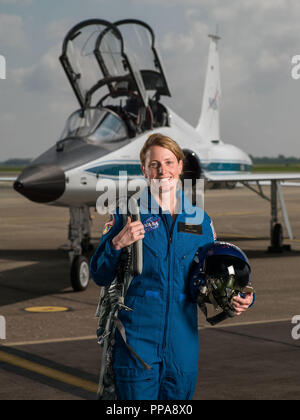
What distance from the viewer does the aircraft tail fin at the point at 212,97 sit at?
24447 mm

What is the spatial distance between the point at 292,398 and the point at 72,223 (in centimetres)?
737

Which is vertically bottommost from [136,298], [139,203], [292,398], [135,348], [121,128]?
[292,398]

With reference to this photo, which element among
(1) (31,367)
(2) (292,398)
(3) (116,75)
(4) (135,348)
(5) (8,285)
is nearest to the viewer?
(4) (135,348)

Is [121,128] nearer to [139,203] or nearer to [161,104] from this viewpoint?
[161,104]

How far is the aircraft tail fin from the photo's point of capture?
80.2 feet

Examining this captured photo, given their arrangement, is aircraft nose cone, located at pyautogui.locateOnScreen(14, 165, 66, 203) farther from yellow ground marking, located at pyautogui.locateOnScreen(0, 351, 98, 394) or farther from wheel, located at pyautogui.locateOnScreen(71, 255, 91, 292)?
yellow ground marking, located at pyautogui.locateOnScreen(0, 351, 98, 394)

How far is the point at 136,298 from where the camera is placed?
3885 millimetres

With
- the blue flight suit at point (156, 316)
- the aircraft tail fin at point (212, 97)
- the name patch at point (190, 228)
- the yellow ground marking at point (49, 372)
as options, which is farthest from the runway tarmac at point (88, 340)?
the aircraft tail fin at point (212, 97)

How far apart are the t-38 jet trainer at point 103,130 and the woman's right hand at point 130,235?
8.31 m

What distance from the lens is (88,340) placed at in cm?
884

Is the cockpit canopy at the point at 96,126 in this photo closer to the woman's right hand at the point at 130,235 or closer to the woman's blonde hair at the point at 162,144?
the woman's blonde hair at the point at 162,144

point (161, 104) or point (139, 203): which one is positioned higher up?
point (161, 104)

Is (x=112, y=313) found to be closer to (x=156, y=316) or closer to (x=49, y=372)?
(x=156, y=316)

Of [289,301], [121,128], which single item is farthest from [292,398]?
[121,128]
